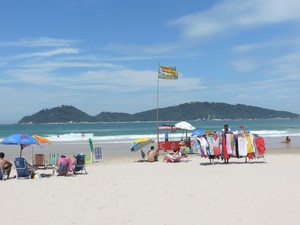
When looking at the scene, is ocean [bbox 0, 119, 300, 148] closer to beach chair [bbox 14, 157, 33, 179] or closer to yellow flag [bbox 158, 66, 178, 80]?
yellow flag [bbox 158, 66, 178, 80]

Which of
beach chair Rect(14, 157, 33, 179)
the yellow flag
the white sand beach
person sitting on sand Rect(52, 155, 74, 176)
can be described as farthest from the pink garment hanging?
the yellow flag

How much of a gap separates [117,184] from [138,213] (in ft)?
11.0

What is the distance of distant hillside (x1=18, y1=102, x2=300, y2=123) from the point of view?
17700 cm

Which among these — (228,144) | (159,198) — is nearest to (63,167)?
(159,198)

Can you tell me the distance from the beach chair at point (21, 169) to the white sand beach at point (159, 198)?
0.39m

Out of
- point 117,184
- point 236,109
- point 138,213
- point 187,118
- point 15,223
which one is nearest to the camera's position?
point 15,223

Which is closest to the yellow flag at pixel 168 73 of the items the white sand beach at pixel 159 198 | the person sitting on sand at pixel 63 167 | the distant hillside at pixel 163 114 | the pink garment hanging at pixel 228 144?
the pink garment hanging at pixel 228 144

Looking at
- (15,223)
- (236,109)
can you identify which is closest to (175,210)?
(15,223)

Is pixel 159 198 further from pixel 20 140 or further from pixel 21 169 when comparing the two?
pixel 20 140

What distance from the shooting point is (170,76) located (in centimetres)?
2142

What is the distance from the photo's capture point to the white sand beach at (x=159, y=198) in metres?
6.75

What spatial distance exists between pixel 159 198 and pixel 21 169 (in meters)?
5.57

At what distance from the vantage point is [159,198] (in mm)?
8391

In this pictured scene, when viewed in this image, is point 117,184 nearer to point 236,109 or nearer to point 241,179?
point 241,179
